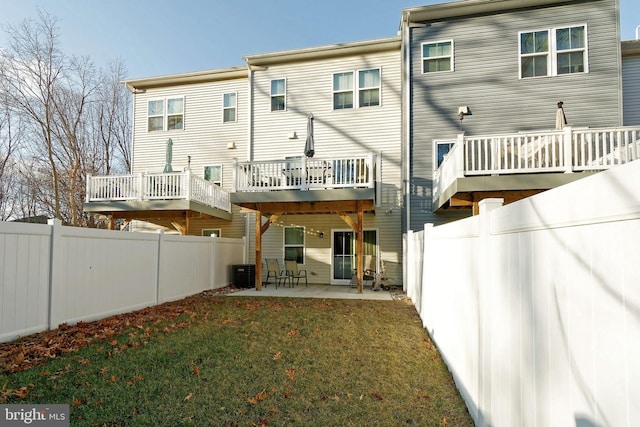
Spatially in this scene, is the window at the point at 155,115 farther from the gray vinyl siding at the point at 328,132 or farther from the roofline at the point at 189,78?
the gray vinyl siding at the point at 328,132

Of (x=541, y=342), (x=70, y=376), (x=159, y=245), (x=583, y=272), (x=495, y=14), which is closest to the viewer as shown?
(x=583, y=272)

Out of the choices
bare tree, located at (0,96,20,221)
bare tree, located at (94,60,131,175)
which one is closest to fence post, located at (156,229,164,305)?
bare tree, located at (0,96,20,221)

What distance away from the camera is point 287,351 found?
416 centimetres

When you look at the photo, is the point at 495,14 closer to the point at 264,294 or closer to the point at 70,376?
the point at 264,294

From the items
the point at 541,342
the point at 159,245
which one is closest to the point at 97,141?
the point at 159,245

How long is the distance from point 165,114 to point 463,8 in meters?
11.2

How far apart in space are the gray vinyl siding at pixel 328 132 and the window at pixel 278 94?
15 centimetres

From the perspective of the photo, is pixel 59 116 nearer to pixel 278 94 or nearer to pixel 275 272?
pixel 278 94

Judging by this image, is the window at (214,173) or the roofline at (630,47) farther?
the window at (214,173)

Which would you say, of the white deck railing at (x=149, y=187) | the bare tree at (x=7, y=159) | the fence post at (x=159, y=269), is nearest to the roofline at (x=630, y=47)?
the white deck railing at (x=149, y=187)

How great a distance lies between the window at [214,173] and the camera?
41.8 feet

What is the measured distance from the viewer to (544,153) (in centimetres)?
712

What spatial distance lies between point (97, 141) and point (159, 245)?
16.2 m

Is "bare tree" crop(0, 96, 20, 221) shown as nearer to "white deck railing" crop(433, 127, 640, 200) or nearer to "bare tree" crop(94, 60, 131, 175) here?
"bare tree" crop(94, 60, 131, 175)
